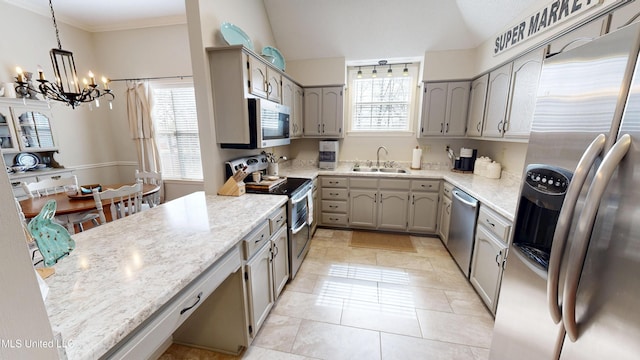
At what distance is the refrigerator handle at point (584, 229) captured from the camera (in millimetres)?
689

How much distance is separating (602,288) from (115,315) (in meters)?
1.49

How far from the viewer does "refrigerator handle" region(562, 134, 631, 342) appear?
0.69 metres

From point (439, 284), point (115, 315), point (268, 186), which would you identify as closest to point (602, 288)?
point (115, 315)

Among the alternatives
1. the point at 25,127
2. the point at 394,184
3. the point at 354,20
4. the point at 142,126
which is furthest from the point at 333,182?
the point at 25,127

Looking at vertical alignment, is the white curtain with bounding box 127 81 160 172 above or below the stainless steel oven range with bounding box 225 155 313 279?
above

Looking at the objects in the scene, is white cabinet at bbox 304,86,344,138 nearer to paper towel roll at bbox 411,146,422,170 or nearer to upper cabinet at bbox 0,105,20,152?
paper towel roll at bbox 411,146,422,170

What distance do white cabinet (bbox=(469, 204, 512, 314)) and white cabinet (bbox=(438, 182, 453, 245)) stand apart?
0.73m

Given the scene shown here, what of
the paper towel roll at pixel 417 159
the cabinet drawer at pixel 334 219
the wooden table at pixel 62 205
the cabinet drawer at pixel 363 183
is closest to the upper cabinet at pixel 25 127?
the wooden table at pixel 62 205

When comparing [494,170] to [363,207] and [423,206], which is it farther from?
[363,207]

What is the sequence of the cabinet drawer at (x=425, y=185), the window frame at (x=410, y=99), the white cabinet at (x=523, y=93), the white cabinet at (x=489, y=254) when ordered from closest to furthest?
1. the white cabinet at (x=489, y=254)
2. the white cabinet at (x=523, y=93)
3. the cabinet drawer at (x=425, y=185)
4. the window frame at (x=410, y=99)

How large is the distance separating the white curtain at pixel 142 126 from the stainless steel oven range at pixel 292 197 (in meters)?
2.70

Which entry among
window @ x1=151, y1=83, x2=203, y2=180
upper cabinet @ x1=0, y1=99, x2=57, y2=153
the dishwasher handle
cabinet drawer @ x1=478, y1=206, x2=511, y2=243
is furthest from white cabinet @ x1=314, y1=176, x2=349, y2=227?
upper cabinet @ x1=0, y1=99, x2=57, y2=153

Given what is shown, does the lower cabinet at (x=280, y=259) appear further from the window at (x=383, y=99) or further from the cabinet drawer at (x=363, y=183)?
the window at (x=383, y=99)

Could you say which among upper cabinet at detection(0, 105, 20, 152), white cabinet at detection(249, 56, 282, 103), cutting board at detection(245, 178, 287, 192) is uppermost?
white cabinet at detection(249, 56, 282, 103)
